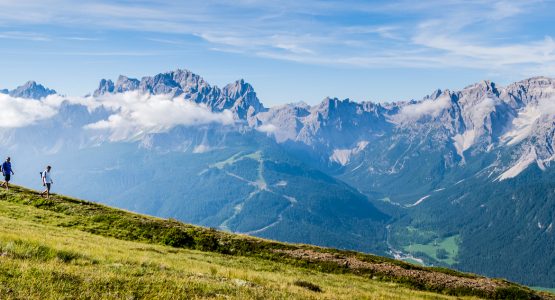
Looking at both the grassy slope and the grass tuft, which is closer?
the grassy slope

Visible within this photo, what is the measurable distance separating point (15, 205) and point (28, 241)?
3402 cm

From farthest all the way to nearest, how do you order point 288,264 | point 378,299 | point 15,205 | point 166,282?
point 15,205
point 288,264
point 378,299
point 166,282

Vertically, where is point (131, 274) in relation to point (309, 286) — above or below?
above

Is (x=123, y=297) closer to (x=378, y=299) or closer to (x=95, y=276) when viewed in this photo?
(x=95, y=276)

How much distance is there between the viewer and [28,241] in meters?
21.5

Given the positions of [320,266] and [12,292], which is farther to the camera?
[320,266]

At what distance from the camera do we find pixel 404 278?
144 ft

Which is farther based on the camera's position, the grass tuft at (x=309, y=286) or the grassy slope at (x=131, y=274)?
the grass tuft at (x=309, y=286)

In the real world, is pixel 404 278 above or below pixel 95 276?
below

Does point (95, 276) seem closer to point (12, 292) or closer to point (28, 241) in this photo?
point (12, 292)

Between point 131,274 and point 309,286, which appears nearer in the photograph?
point 131,274

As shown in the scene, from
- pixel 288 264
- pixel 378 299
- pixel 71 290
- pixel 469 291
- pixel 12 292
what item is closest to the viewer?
pixel 12 292

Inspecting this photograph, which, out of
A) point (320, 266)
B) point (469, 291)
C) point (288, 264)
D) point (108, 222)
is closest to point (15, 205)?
point (108, 222)

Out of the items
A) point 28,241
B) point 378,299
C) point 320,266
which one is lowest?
point 320,266
